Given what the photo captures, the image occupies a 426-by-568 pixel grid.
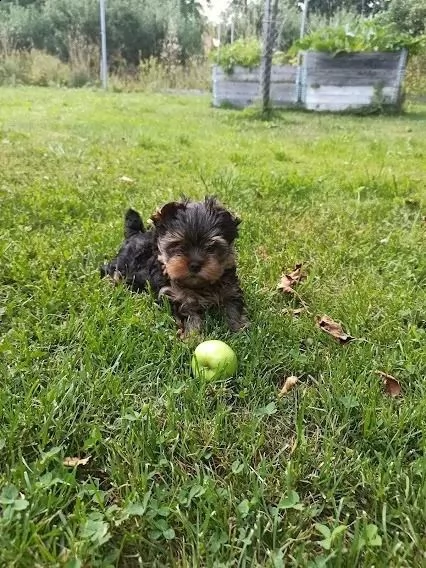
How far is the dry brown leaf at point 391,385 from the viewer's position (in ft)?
Result: 8.82

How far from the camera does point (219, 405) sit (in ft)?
8.02

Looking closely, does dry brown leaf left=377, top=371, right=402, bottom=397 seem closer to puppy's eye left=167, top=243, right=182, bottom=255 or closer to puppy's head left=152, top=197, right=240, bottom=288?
puppy's head left=152, top=197, right=240, bottom=288

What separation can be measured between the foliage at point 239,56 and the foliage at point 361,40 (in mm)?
1246

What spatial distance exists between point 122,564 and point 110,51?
29.7 m

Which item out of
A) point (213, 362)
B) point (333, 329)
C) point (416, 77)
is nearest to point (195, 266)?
point (213, 362)

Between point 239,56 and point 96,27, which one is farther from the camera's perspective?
point 96,27

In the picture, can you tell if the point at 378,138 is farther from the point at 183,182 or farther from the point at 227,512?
the point at 227,512

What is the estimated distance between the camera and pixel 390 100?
1476 cm

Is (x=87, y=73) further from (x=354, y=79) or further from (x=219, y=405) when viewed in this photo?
(x=219, y=405)

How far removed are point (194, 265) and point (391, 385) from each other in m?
1.24

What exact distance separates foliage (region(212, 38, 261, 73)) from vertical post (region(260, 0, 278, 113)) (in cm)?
179

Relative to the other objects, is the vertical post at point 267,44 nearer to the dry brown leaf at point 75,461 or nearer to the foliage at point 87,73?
the foliage at point 87,73

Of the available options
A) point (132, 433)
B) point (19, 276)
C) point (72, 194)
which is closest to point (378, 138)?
point (72, 194)

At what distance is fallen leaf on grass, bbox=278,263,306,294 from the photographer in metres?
3.73
